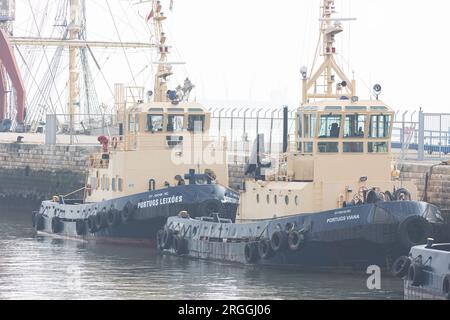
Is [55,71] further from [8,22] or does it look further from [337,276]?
[337,276]

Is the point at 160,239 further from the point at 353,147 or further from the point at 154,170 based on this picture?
the point at 353,147

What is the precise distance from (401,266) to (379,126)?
627 centimetres

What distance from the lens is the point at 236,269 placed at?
135 feet

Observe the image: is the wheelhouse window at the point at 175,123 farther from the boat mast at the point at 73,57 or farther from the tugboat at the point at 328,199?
the boat mast at the point at 73,57

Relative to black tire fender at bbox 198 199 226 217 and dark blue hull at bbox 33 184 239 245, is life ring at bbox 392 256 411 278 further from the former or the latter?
dark blue hull at bbox 33 184 239 245

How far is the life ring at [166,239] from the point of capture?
44812mm

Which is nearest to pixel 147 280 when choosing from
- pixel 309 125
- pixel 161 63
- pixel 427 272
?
pixel 309 125

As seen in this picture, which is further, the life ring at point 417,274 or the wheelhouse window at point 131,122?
the wheelhouse window at point 131,122

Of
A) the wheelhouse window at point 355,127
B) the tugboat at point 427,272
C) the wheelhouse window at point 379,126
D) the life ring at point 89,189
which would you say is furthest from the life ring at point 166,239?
the tugboat at point 427,272

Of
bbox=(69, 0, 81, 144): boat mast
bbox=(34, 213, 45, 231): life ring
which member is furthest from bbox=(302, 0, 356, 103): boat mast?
bbox=(69, 0, 81, 144): boat mast

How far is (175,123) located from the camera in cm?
4875

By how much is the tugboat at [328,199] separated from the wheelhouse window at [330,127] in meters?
0.02

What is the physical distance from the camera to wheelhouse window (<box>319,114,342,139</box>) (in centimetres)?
4097

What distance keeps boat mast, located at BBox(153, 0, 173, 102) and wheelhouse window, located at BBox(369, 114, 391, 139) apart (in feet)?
34.6
